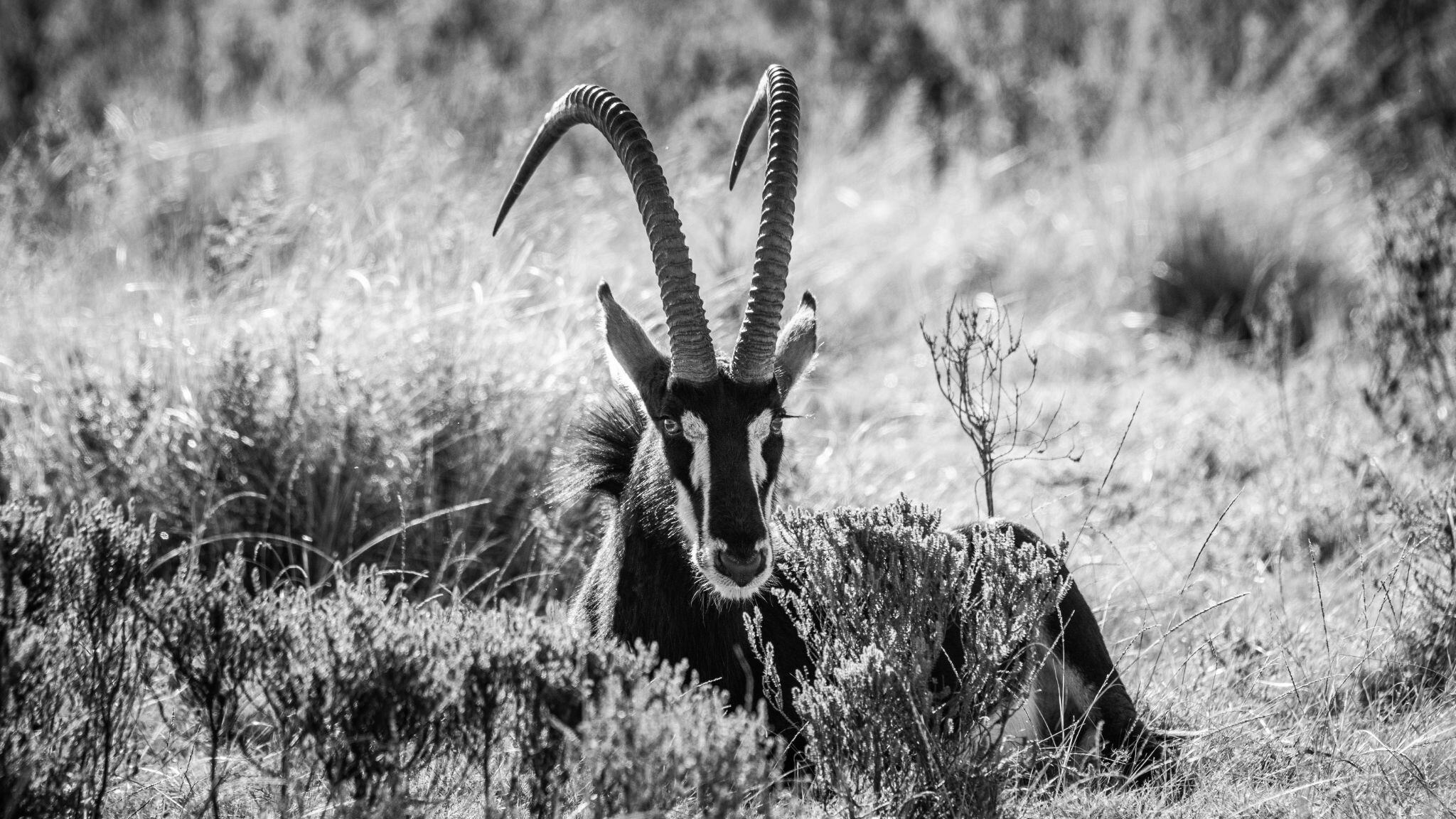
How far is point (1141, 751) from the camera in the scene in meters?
3.94

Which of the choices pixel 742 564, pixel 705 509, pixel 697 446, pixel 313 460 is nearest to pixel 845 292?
pixel 313 460

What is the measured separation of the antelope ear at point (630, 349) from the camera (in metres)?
4.23

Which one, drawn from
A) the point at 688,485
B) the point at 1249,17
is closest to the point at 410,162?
the point at 688,485

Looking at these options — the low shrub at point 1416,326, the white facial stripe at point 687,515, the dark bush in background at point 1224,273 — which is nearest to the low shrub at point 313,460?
the white facial stripe at point 687,515

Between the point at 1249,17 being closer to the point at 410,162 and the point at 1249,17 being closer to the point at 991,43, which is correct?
the point at 991,43

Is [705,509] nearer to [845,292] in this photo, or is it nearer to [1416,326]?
[1416,326]

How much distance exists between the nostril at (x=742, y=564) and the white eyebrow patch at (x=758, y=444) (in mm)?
263

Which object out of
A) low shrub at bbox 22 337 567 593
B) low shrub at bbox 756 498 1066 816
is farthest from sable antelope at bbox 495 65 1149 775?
low shrub at bbox 22 337 567 593

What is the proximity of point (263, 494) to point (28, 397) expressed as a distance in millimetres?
1230

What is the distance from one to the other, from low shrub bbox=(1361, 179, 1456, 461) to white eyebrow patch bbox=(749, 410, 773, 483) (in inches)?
147

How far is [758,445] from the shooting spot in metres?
3.96

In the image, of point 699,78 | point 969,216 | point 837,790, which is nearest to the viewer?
point 837,790

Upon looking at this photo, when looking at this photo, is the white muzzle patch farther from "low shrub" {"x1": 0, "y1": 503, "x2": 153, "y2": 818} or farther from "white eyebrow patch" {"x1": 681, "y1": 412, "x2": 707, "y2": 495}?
"low shrub" {"x1": 0, "y1": 503, "x2": 153, "y2": 818}

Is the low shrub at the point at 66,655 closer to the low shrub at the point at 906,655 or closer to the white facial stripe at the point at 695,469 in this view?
the white facial stripe at the point at 695,469
